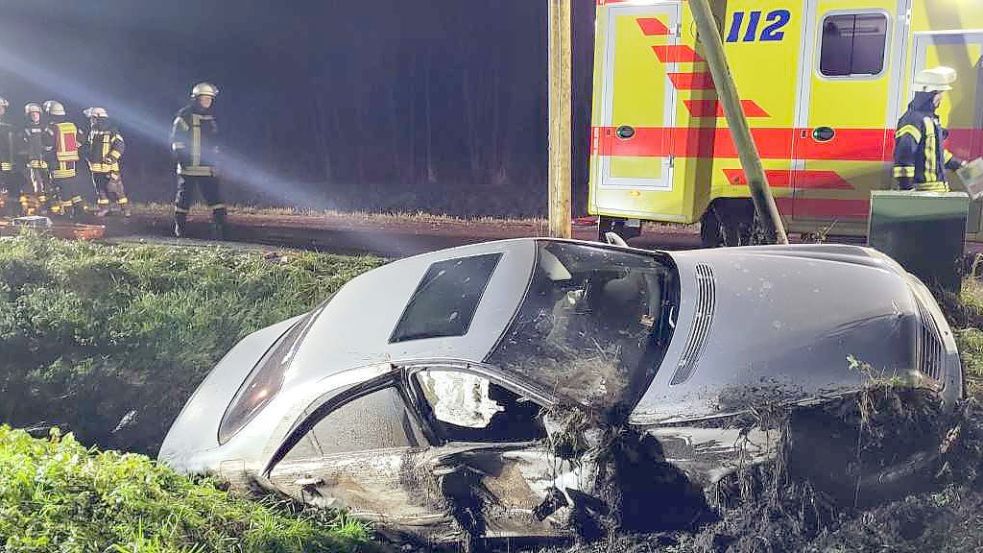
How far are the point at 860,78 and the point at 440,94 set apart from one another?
4260 mm

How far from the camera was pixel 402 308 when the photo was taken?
373 cm

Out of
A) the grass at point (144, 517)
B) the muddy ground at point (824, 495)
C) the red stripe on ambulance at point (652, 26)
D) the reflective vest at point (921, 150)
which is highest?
the red stripe on ambulance at point (652, 26)

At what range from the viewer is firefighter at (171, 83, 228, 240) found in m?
8.30

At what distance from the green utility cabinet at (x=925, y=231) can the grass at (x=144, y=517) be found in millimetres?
4197

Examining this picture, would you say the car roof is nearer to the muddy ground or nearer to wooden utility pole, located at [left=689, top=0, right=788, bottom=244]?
the muddy ground

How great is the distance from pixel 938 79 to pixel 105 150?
793 cm

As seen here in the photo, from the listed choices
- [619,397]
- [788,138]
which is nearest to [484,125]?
[788,138]

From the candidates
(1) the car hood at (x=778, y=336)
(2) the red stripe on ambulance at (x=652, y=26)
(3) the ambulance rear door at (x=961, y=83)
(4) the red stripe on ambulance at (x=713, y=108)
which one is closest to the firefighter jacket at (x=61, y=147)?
(2) the red stripe on ambulance at (x=652, y=26)

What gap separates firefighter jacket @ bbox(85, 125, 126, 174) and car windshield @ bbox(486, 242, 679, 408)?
20.2 feet

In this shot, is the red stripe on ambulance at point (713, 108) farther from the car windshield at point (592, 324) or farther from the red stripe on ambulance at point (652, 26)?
the car windshield at point (592, 324)

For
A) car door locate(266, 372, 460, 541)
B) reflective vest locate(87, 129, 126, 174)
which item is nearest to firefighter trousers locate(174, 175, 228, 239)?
reflective vest locate(87, 129, 126, 174)

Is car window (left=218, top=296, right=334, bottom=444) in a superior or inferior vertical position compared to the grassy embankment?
superior

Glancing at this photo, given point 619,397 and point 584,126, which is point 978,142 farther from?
point 619,397

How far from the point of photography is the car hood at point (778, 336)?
3053 mm
